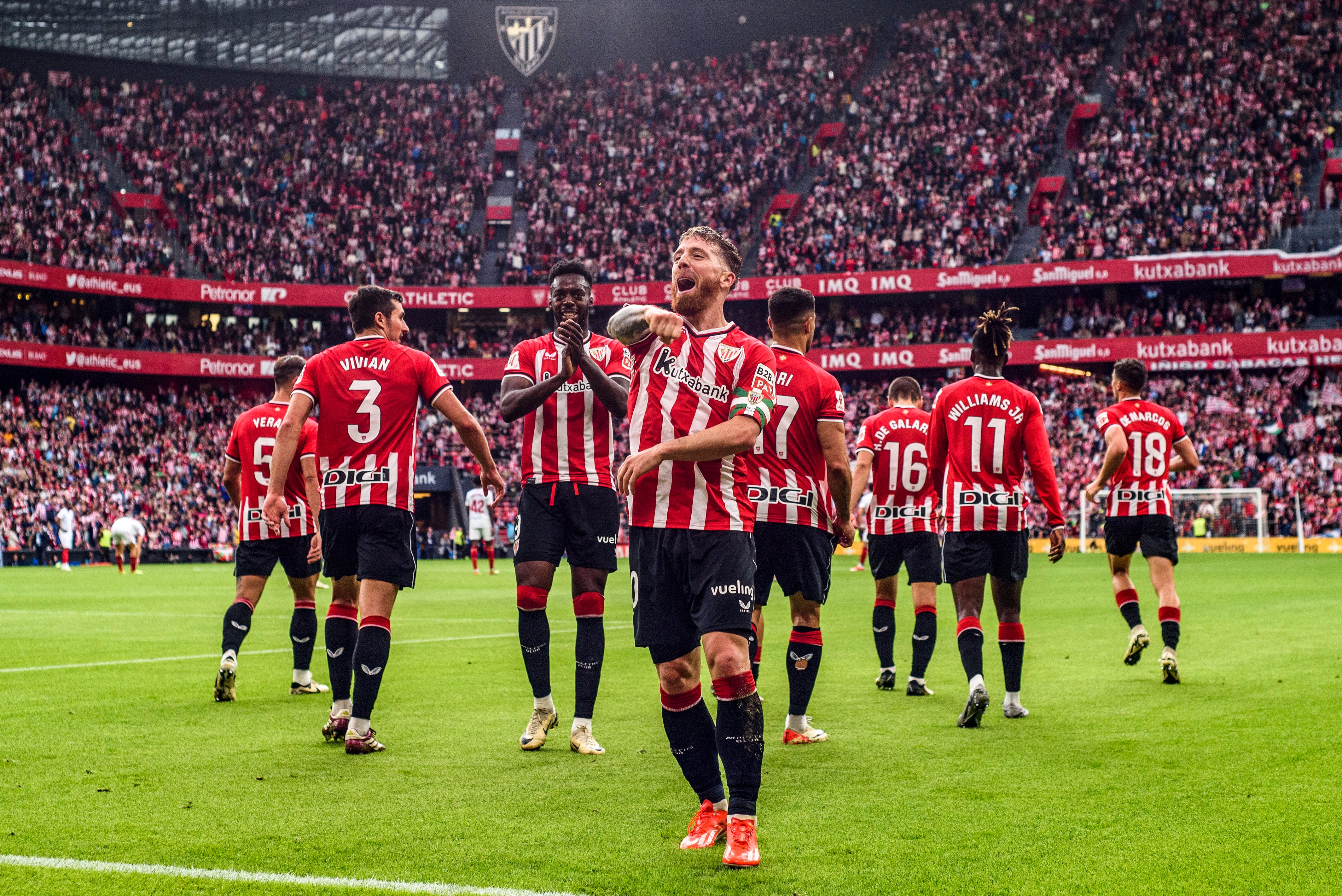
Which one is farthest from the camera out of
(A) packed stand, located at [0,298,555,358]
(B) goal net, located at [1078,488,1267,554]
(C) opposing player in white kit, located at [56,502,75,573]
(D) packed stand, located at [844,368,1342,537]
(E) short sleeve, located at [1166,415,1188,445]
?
(A) packed stand, located at [0,298,555,358]

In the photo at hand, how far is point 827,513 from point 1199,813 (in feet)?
8.55

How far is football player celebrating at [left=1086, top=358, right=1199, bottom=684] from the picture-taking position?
9.85 meters

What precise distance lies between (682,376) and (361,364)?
2.80 m

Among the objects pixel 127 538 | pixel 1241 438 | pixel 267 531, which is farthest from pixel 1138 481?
pixel 1241 438

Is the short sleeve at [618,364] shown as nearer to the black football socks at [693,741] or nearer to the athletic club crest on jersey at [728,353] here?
the athletic club crest on jersey at [728,353]

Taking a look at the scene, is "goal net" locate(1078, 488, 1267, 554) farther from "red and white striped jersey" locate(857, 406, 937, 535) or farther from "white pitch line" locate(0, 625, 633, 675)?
"red and white striped jersey" locate(857, 406, 937, 535)

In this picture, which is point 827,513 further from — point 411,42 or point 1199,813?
point 411,42

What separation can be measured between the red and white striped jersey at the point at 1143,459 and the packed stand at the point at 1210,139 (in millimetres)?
36095

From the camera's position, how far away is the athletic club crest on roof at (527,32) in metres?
56.6

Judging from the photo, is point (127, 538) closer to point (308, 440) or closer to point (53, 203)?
point (53, 203)

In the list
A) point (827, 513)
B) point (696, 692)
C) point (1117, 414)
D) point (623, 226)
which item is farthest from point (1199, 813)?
point (623, 226)

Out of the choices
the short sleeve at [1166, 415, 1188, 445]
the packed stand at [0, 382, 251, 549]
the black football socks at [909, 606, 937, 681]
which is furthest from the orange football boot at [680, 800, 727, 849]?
the packed stand at [0, 382, 251, 549]

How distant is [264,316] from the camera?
167 feet

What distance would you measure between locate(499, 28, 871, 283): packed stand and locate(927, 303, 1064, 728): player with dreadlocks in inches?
1607
